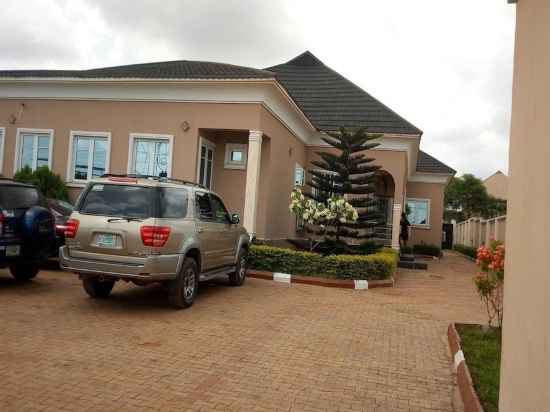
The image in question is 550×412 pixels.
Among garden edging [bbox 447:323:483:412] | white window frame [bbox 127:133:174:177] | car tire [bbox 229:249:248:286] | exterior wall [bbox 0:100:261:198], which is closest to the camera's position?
garden edging [bbox 447:323:483:412]

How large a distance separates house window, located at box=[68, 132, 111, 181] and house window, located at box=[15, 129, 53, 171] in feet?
2.52

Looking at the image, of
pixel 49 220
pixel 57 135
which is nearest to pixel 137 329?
pixel 49 220

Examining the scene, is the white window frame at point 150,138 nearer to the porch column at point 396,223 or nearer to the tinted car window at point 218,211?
the tinted car window at point 218,211

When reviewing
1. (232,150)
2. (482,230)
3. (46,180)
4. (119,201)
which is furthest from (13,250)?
(482,230)

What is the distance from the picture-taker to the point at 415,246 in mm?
25016

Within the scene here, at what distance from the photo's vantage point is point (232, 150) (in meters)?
14.4

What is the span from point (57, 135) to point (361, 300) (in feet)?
32.4

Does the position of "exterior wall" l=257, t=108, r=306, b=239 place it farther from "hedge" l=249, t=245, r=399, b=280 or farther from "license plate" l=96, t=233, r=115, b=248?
"license plate" l=96, t=233, r=115, b=248

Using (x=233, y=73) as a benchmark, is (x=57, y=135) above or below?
below

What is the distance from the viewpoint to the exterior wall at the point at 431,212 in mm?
25500

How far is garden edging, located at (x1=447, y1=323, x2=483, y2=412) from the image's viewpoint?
166 inches

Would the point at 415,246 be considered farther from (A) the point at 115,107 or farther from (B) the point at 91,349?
(B) the point at 91,349

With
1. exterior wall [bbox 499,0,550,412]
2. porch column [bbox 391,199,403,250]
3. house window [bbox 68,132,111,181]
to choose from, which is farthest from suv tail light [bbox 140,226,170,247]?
porch column [bbox 391,199,403,250]

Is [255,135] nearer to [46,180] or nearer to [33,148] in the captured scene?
[46,180]
